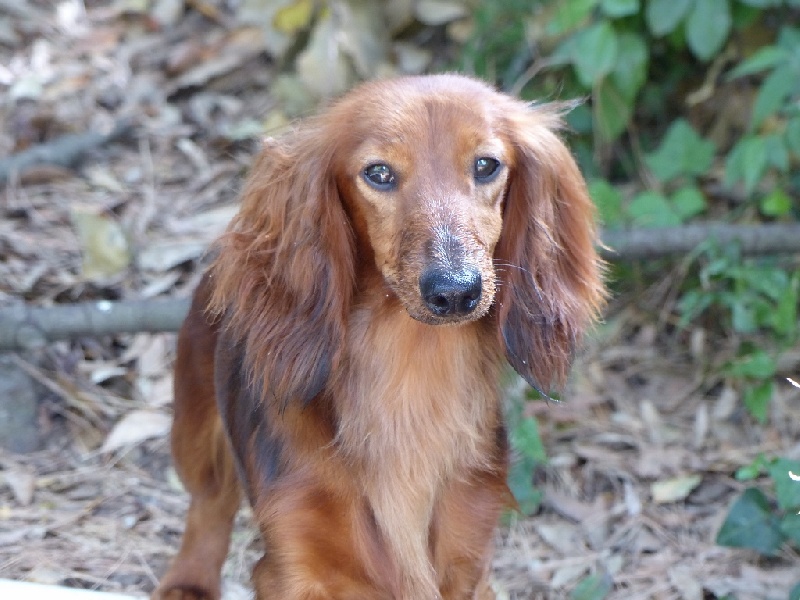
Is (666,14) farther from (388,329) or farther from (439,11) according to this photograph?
(388,329)

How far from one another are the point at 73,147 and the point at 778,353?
8.95 ft

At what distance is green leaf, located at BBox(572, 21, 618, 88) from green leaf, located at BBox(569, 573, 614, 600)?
1.59m

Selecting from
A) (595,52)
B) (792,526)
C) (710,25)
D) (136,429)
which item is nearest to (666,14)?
(710,25)

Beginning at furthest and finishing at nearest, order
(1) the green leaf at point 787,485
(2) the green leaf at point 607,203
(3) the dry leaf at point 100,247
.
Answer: (3) the dry leaf at point 100,247 → (2) the green leaf at point 607,203 → (1) the green leaf at point 787,485

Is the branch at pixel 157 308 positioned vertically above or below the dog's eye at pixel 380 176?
below

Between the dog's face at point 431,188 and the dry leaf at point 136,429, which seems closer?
the dog's face at point 431,188

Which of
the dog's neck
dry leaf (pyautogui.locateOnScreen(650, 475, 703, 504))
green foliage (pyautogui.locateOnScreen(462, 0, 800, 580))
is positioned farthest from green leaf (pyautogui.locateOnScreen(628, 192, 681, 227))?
the dog's neck

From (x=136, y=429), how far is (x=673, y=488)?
1.63 metres

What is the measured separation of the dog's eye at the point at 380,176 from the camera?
2.14m

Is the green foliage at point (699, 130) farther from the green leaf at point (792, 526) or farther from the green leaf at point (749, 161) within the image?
the green leaf at point (792, 526)

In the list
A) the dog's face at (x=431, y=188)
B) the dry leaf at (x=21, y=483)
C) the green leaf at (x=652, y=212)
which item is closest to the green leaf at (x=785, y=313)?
the green leaf at (x=652, y=212)

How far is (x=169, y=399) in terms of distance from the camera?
349 cm

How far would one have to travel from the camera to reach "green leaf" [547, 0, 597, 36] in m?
3.55

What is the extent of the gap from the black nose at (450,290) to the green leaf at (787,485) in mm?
1093
